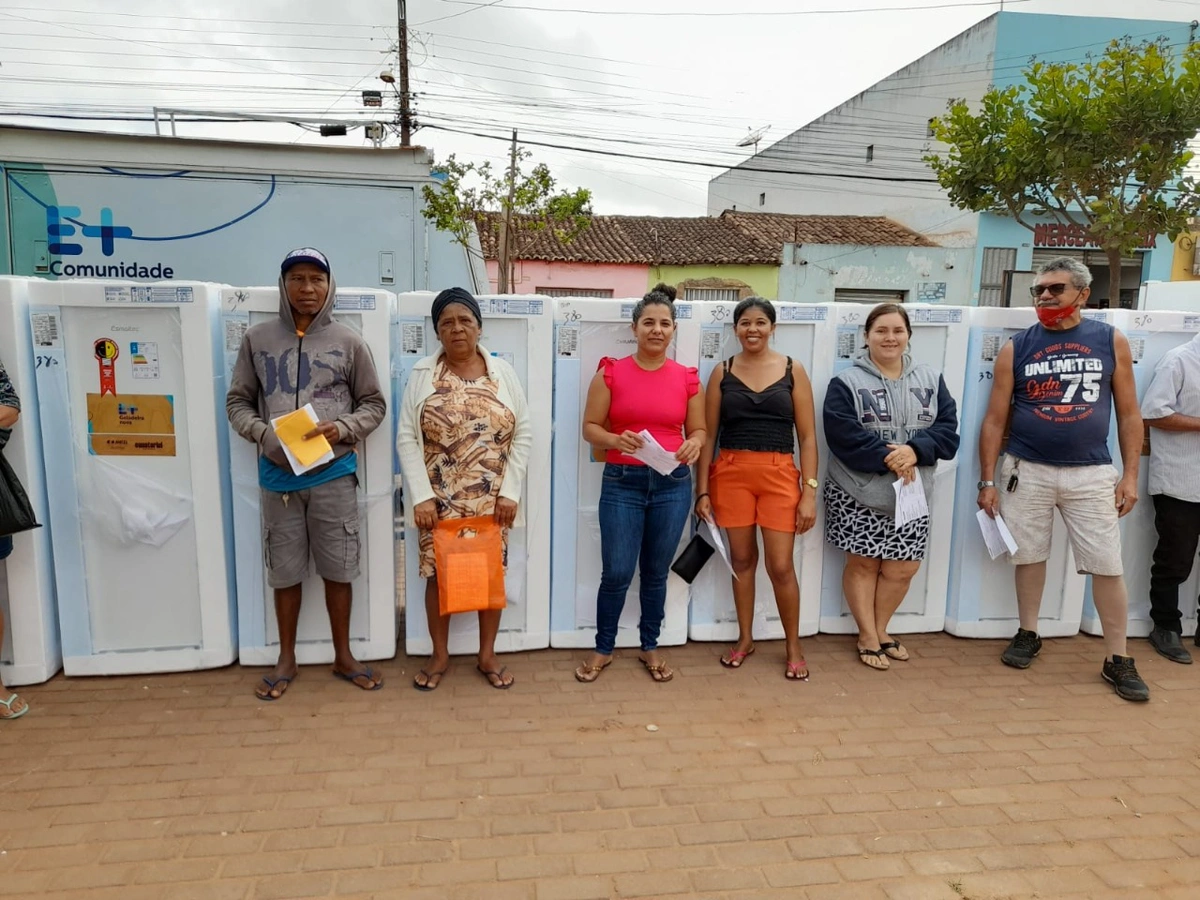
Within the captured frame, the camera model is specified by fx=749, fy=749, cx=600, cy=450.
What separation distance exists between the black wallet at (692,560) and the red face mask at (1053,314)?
2.09 meters

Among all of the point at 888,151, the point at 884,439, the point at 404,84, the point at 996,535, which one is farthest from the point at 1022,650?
the point at 888,151

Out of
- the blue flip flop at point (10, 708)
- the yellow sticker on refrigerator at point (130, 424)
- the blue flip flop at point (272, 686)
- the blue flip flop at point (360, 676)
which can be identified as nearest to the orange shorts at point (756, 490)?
the blue flip flop at point (360, 676)

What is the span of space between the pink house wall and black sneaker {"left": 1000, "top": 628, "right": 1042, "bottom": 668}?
688 inches

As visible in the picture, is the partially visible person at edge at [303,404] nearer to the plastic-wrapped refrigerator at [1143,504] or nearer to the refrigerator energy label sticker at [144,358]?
the refrigerator energy label sticker at [144,358]

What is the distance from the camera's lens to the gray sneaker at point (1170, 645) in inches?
164

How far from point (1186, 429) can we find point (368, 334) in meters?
4.32

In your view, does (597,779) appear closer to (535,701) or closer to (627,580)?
(535,701)

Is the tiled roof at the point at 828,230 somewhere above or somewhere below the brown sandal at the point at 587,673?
above

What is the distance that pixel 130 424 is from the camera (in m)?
3.60

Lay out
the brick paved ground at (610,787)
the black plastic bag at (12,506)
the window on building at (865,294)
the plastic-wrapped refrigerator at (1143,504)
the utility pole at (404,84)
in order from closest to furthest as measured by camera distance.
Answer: the brick paved ground at (610,787), the black plastic bag at (12,506), the plastic-wrapped refrigerator at (1143,504), the utility pole at (404,84), the window on building at (865,294)

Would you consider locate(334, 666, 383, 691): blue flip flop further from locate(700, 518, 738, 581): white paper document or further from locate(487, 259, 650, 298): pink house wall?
locate(487, 259, 650, 298): pink house wall

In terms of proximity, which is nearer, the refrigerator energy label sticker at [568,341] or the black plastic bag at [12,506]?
the black plastic bag at [12,506]

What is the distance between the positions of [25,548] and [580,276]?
18.3 metres

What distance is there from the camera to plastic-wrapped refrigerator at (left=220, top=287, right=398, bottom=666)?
3.62 metres
